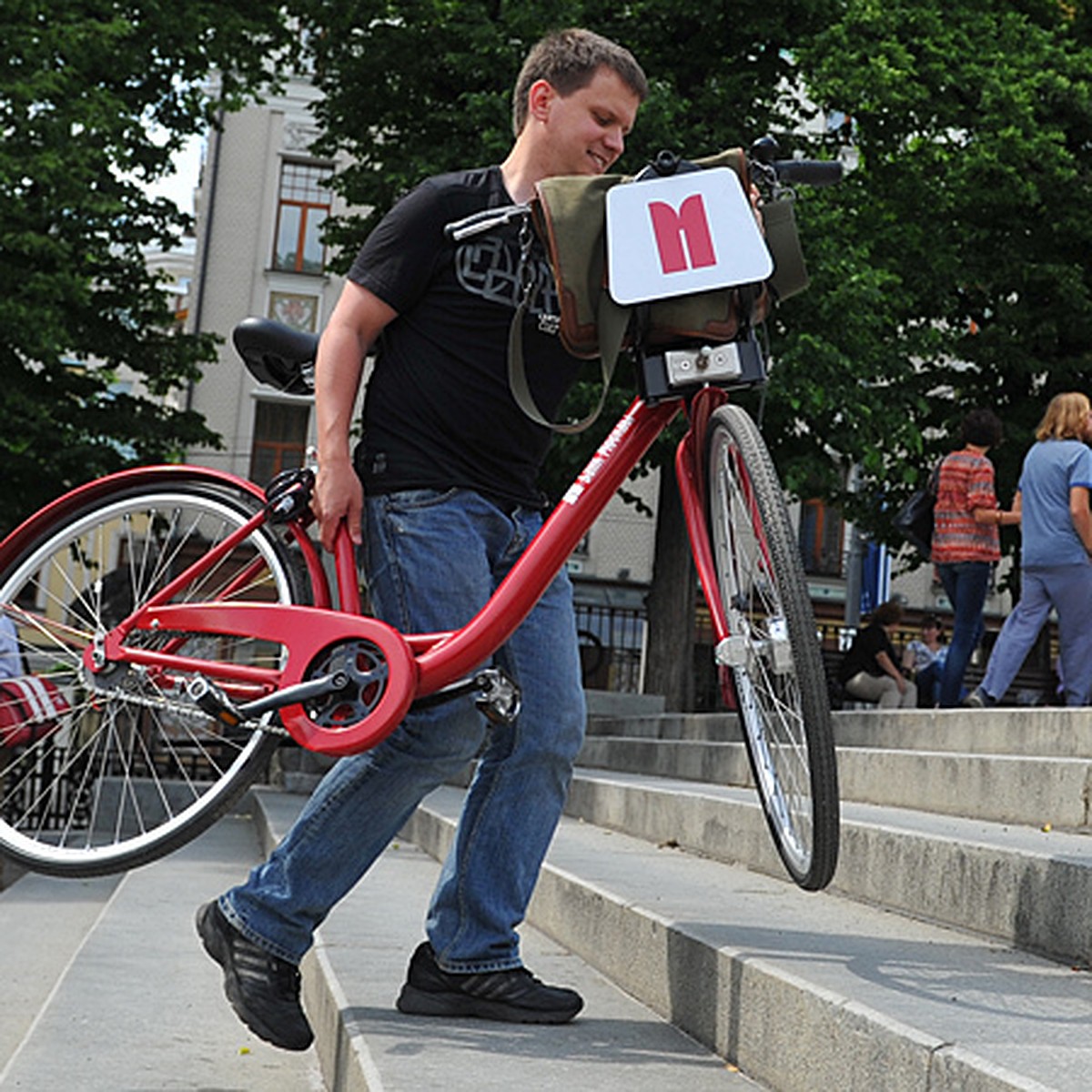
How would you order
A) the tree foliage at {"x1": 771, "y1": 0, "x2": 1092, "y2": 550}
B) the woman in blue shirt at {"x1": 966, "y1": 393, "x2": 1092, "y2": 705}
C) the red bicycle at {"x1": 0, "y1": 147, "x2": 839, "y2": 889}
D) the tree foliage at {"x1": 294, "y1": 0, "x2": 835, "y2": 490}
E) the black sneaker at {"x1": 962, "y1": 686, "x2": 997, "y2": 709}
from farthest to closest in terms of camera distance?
1. the tree foliage at {"x1": 771, "y1": 0, "x2": 1092, "y2": 550}
2. the tree foliage at {"x1": 294, "y1": 0, "x2": 835, "y2": 490}
3. the black sneaker at {"x1": 962, "y1": 686, "x2": 997, "y2": 709}
4. the woman in blue shirt at {"x1": 966, "y1": 393, "x2": 1092, "y2": 705}
5. the red bicycle at {"x1": 0, "y1": 147, "x2": 839, "y2": 889}

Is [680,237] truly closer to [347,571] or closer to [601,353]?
[601,353]

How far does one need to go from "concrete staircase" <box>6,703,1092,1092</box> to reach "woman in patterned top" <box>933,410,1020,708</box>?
3.20m

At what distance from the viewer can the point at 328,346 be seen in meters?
3.41

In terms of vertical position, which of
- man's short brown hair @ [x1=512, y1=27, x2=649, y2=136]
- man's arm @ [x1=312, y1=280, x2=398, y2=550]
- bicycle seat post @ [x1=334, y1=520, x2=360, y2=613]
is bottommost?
bicycle seat post @ [x1=334, y1=520, x2=360, y2=613]

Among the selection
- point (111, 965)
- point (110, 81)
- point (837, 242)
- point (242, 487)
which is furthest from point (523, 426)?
point (110, 81)

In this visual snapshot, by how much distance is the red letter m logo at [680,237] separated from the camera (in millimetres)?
3137

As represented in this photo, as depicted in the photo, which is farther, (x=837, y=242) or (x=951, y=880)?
(x=837, y=242)

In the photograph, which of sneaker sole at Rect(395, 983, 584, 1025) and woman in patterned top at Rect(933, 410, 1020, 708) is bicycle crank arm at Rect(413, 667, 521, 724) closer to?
sneaker sole at Rect(395, 983, 584, 1025)

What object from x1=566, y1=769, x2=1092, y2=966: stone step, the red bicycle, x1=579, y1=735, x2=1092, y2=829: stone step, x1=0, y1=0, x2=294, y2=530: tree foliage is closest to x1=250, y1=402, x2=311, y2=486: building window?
x1=0, y1=0, x2=294, y2=530: tree foliage

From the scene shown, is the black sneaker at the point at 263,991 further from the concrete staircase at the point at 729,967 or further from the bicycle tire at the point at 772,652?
the bicycle tire at the point at 772,652

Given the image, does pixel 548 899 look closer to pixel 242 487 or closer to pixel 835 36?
pixel 242 487

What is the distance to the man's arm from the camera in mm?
3396

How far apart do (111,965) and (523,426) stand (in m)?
2.35

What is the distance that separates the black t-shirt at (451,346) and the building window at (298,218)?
3102 centimetres
